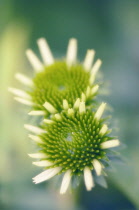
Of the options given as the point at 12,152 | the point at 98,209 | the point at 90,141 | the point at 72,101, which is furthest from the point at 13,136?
the point at 90,141

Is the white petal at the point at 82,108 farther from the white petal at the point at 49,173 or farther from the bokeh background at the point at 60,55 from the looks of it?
the bokeh background at the point at 60,55

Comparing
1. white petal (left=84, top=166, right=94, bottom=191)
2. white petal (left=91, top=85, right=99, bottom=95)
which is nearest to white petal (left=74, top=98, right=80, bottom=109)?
white petal (left=91, top=85, right=99, bottom=95)

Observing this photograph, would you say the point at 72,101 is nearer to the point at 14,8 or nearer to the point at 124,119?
the point at 124,119

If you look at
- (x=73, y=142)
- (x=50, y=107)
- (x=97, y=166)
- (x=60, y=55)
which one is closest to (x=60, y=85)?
(x=50, y=107)

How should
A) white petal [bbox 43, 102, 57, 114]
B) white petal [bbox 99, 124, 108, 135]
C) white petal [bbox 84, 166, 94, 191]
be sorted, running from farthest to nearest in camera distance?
white petal [bbox 43, 102, 57, 114]
white petal [bbox 99, 124, 108, 135]
white petal [bbox 84, 166, 94, 191]

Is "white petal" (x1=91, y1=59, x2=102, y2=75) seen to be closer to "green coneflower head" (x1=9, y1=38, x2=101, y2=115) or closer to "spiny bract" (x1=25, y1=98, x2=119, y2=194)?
"green coneflower head" (x1=9, y1=38, x2=101, y2=115)

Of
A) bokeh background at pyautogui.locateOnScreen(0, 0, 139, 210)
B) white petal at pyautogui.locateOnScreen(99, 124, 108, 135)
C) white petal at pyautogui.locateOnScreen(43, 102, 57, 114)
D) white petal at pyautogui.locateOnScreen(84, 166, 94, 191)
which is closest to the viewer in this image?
Result: white petal at pyautogui.locateOnScreen(84, 166, 94, 191)

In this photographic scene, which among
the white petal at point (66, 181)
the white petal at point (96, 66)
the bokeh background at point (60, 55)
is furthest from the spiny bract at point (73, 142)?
the bokeh background at point (60, 55)
